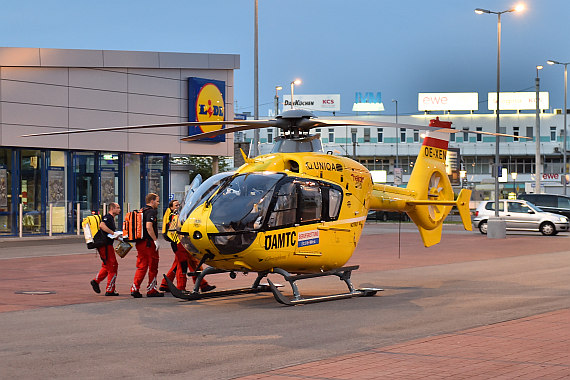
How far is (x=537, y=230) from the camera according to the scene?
3634cm

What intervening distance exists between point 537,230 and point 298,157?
2500cm

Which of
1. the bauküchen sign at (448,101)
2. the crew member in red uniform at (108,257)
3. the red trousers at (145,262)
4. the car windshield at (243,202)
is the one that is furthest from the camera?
the bauküchen sign at (448,101)

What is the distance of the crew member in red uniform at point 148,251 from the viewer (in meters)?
14.1

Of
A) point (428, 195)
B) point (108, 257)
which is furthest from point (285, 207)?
point (428, 195)

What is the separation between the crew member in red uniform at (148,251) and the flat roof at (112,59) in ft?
59.2

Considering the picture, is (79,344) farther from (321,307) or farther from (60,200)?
(60,200)

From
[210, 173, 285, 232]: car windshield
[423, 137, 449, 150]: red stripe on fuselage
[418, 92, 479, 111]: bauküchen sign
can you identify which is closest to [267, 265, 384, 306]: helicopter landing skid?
[210, 173, 285, 232]: car windshield

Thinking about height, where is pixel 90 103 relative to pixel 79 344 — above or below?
above

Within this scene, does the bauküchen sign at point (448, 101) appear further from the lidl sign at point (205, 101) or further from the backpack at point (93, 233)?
the backpack at point (93, 233)

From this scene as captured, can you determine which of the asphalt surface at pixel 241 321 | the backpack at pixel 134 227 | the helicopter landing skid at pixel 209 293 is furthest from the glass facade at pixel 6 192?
the helicopter landing skid at pixel 209 293

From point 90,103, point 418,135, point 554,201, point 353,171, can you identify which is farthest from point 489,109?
point 353,171

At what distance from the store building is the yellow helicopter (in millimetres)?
18335

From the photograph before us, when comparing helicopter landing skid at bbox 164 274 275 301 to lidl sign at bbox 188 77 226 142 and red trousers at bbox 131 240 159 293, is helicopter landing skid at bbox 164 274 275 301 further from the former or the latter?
lidl sign at bbox 188 77 226 142

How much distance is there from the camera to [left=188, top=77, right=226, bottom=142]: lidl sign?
120 feet
